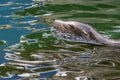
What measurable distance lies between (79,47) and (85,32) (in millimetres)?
508

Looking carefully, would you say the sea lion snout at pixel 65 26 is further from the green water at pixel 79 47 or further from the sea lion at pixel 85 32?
the green water at pixel 79 47

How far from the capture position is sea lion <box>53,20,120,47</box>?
280 inches

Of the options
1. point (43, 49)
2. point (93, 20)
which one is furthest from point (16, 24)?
point (43, 49)

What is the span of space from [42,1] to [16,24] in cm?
265

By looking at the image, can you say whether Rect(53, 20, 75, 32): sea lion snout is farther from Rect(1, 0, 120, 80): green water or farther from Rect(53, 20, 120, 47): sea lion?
Rect(1, 0, 120, 80): green water

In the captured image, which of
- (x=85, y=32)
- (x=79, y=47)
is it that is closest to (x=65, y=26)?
(x=85, y=32)

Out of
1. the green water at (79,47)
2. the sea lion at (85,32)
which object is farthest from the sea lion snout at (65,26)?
the green water at (79,47)

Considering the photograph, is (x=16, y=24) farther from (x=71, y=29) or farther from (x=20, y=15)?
(x=71, y=29)

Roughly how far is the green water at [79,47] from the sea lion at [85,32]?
6.8 inches

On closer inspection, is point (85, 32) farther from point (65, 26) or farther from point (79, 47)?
point (79, 47)

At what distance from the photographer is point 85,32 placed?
7324 millimetres

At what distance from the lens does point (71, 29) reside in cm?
746

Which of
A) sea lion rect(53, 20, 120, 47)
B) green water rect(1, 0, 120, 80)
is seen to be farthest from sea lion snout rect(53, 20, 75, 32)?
green water rect(1, 0, 120, 80)

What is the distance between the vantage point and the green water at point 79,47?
579 cm
